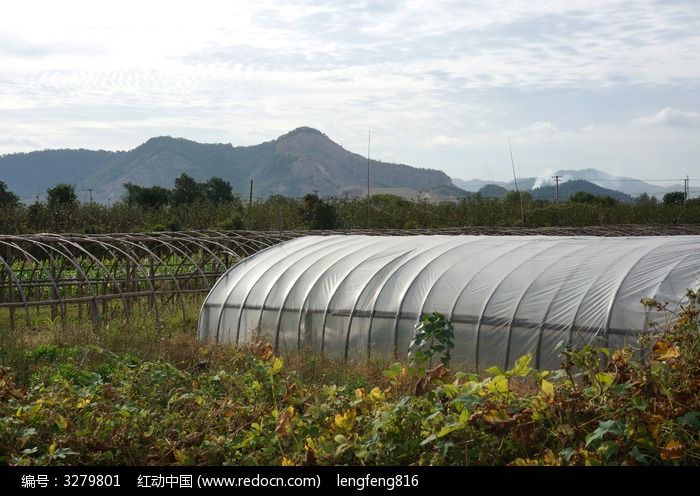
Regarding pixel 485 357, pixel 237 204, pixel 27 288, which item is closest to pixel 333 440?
pixel 485 357

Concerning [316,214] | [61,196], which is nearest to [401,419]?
[316,214]

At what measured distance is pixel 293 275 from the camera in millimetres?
15898

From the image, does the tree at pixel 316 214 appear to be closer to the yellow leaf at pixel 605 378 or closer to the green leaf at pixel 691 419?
the yellow leaf at pixel 605 378

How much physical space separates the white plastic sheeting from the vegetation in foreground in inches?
198

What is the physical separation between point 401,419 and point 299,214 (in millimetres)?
30547

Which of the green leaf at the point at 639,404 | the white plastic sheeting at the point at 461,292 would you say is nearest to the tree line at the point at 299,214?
the white plastic sheeting at the point at 461,292

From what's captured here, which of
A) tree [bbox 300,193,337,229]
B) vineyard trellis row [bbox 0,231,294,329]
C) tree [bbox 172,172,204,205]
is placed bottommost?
vineyard trellis row [bbox 0,231,294,329]

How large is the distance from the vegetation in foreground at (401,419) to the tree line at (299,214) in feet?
70.0

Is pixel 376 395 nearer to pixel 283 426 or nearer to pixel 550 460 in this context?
pixel 283 426

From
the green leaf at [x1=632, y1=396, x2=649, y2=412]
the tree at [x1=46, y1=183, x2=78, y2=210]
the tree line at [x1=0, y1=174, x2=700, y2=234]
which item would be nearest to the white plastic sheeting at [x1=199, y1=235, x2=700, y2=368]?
the green leaf at [x1=632, y1=396, x2=649, y2=412]

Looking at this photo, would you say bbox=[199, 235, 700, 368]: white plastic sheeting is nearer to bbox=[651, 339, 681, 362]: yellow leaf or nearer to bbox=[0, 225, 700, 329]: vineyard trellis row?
bbox=[0, 225, 700, 329]: vineyard trellis row

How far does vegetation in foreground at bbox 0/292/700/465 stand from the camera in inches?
176

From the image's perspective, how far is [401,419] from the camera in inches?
198

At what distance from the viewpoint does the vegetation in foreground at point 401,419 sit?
4473mm
